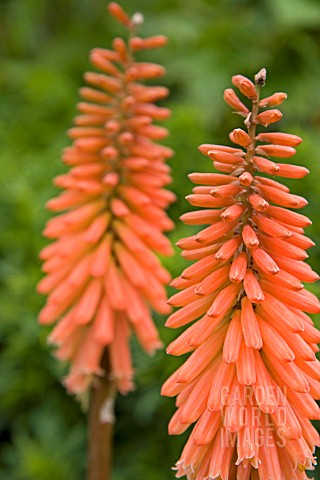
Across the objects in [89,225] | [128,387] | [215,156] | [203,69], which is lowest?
[128,387]

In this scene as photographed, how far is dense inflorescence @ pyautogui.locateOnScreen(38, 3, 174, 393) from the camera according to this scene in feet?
10.5

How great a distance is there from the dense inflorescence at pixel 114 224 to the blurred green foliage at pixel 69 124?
0.50 meters

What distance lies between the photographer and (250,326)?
2146 mm

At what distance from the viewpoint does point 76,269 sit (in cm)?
325

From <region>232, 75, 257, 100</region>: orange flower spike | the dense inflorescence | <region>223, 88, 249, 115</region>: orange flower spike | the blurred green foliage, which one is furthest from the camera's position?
the blurred green foliage

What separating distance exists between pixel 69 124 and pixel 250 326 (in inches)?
163

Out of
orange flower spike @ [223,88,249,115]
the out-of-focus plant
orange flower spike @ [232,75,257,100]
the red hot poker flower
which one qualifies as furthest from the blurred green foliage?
orange flower spike @ [232,75,257,100]

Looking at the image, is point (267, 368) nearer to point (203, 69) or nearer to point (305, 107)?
point (305, 107)

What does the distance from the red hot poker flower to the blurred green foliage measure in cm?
149

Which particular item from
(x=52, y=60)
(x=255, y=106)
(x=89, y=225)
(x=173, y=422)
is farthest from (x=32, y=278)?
(x=52, y=60)

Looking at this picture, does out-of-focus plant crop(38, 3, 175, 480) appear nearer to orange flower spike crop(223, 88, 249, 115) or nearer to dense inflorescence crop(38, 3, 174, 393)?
dense inflorescence crop(38, 3, 174, 393)

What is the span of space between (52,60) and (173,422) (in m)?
5.52

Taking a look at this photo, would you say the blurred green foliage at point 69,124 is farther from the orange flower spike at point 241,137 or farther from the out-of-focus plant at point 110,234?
the orange flower spike at point 241,137

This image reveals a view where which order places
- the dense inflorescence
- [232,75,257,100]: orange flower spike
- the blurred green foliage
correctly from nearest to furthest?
[232,75,257,100]: orange flower spike
the dense inflorescence
the blurred green foliage
